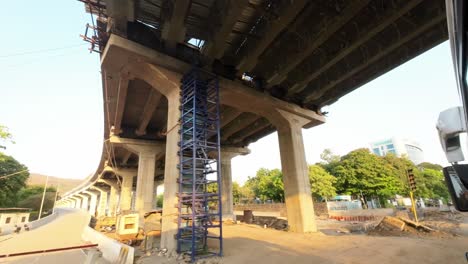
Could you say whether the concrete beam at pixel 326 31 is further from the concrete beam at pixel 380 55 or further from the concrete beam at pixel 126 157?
the concrete beam at pixel 126 157

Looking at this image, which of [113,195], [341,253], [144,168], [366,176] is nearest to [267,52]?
[341,253]

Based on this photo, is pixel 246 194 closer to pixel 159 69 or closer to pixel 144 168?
pixel 144 168

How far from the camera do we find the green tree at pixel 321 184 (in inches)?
1506

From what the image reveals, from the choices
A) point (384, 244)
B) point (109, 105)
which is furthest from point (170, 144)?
point (384, 244)

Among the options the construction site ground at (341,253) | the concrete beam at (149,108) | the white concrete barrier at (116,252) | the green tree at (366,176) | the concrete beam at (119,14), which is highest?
the concrete beam at (119,14)

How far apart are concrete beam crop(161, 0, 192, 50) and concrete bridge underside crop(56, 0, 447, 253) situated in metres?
0.04

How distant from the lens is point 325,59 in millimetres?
13555

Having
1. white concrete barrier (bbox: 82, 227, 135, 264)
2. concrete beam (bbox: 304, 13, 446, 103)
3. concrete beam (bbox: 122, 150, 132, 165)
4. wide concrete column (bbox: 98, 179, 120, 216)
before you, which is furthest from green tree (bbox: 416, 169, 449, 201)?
wide concrete column (bbox: 98, 179, 120, 216)

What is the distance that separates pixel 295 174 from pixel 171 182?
9119 millimetres

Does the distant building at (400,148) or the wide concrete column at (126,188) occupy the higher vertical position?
the distant building at (400,148)

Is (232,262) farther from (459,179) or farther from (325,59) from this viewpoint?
(325,59)

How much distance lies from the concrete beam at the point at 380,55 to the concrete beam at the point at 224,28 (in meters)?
8.60

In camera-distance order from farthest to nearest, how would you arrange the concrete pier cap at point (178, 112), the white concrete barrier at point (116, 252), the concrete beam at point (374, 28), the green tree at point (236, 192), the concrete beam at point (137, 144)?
1. the green tree at point (236, 192)
2. the concrete beam at point (137, 144)
3. the concrete pier cap at point (178, 112)
4. the concrete beam at point (374, 28)
5. the white concrete barrier at point (116, 252)

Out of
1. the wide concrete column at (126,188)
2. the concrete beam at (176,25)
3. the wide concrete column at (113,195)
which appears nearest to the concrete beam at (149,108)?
the concrete beam at (176,25)
